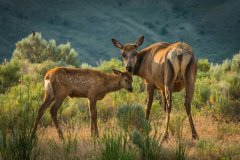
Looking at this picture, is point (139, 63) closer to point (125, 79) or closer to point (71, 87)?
point (125, 79)

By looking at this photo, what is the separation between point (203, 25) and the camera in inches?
3875

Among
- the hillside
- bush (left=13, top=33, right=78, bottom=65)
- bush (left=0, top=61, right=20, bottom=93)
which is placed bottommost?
bush (left=0, top=61, right=20, bottom=93)

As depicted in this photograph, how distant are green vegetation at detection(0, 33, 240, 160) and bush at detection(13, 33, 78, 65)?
5.61 meters

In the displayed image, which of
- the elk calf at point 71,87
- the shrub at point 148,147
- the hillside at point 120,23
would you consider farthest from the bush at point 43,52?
the hillside at point 120,23

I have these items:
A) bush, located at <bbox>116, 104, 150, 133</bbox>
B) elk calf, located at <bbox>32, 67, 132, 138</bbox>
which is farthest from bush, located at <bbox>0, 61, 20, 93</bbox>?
bush, located at <bbox>116, 104, 150, 133</bbox>

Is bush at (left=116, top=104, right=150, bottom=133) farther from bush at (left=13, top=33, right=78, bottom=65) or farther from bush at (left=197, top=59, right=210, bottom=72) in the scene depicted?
bush at (left=13, top=33, right=78, bottom=65)

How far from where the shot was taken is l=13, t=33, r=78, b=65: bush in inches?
1242

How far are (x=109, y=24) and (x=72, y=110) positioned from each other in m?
86.1

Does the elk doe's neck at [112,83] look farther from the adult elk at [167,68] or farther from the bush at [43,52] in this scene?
the bush at [43,52]

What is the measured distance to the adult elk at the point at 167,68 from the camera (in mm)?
10477

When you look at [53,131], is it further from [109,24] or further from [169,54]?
[109,24]

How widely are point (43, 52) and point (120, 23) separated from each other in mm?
70131

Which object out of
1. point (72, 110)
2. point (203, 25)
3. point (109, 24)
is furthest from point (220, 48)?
point (72, 110)

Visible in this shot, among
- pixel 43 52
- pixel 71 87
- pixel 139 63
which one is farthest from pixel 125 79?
pixel 43 52
